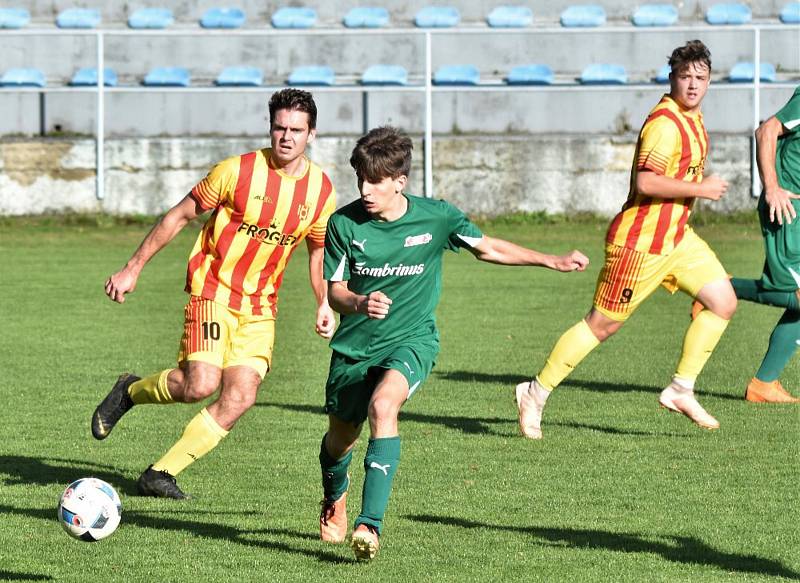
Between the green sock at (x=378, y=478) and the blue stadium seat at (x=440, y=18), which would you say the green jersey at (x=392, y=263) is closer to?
the green sock at (x=378, y=478)

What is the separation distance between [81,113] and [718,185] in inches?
539

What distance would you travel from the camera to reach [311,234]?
662 centimetres

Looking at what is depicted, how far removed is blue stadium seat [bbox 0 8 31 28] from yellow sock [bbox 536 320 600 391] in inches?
607

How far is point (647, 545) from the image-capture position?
548 cm

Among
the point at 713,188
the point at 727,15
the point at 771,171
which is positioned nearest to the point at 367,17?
the point at 727,15

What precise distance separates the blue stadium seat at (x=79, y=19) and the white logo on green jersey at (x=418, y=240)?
16828mm

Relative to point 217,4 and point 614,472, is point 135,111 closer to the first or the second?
point 217,4

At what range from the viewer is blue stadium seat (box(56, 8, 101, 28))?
21.4 metres

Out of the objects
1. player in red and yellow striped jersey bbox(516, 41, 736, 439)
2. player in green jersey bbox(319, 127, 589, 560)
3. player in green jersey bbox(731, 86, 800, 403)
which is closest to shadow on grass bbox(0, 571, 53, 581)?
player in green jersey bbox(319, 127, 589, 560)

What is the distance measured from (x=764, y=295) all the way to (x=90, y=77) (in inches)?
518

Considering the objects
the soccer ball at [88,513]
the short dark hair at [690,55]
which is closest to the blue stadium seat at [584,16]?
the short dark hair at [690,55]

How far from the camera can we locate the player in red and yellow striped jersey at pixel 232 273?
6400 millimetres

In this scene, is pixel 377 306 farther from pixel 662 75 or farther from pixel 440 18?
pixel 440 18

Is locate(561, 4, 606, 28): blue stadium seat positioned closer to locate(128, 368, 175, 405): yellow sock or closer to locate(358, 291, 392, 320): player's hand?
locate(128, 368, 175, 405): yellow sock
